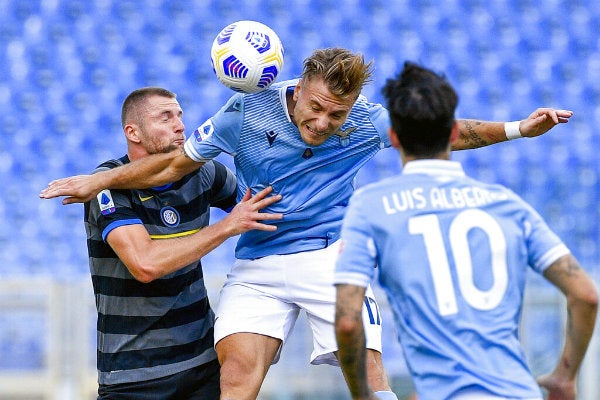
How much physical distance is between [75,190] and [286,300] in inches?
41.5

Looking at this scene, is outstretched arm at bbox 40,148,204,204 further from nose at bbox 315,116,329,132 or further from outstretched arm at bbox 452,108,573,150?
outstretched arm at bbox 452,108,573,150

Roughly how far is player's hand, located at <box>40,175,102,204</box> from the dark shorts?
0.91m

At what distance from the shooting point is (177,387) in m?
4.62

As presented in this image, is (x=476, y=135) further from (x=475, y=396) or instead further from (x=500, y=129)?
(x=475, y=396)

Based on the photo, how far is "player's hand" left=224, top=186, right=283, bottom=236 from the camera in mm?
4188

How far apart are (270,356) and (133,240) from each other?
2.61 ft

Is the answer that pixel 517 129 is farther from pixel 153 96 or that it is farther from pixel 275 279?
pixel 153 96

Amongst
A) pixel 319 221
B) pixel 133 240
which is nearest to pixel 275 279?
pixel 319 221

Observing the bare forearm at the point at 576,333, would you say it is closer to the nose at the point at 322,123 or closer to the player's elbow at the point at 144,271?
the nose at the point at 322,123

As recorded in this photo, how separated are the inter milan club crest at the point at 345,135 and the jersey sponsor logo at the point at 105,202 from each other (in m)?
1.05

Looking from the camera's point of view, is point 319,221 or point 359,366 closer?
point 359,366

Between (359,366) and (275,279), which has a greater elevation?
(275,279)

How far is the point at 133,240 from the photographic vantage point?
4.37 m

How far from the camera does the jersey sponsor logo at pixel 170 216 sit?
4.57m
